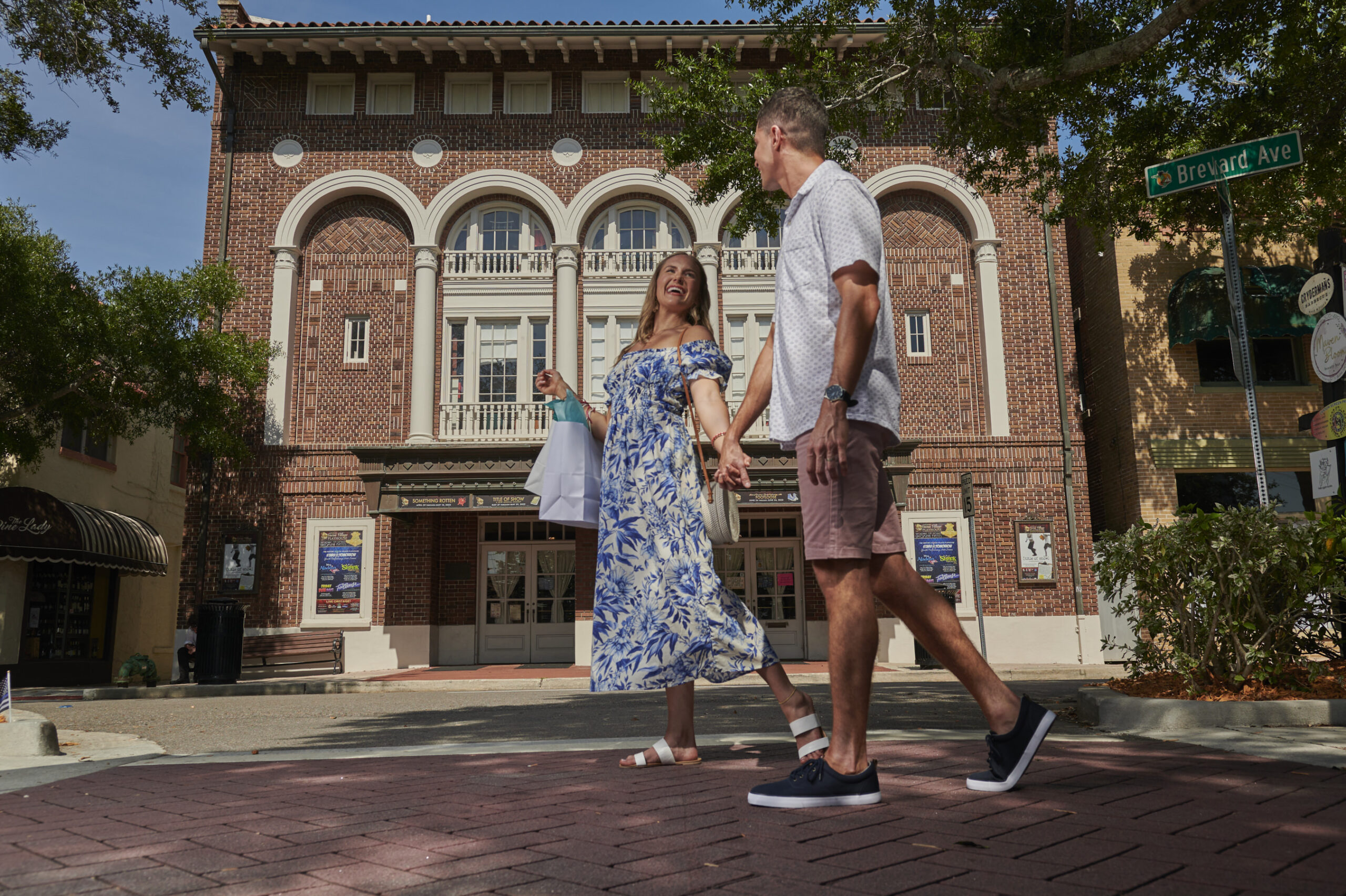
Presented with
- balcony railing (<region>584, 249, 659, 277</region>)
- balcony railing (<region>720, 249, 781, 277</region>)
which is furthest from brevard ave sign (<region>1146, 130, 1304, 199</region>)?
balcony railing (<region>584, 249, 659, 277</region>)

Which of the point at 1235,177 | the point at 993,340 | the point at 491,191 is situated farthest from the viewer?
the point at 491,191

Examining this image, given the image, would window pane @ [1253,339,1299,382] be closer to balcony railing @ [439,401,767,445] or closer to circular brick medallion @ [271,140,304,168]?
balcony railing @ [439,401,767,445]

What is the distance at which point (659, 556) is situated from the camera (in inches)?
146

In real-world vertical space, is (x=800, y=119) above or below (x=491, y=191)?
below

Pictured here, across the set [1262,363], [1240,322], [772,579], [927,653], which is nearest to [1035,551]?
[927,653]

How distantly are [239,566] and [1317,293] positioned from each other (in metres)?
17.8

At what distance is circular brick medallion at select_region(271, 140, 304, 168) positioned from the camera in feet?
65.0

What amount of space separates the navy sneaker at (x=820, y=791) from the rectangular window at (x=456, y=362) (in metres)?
17.1

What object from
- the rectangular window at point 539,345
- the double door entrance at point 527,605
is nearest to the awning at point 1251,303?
the rectangular window at point 539,345

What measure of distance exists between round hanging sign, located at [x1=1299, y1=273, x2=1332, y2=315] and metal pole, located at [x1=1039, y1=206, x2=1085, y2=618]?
1192cm

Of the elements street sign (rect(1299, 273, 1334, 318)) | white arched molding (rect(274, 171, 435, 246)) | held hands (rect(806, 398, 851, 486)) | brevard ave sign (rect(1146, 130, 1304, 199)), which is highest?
white arched molding (rect(274, 171, 435, 246))

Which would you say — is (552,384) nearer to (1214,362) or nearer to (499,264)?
(499,264)

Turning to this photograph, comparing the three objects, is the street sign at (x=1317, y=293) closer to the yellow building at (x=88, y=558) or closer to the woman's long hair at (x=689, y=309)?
the woman's long hair at (x=689, y=309)

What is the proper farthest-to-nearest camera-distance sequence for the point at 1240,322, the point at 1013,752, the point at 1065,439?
1. the point at 1065,439
2. the point at 1240,322
3. the point at 1013,752
